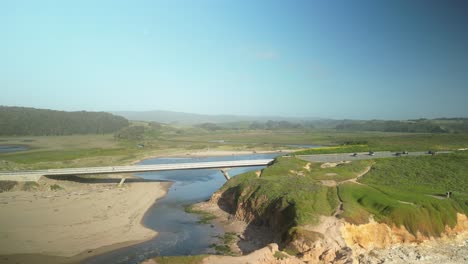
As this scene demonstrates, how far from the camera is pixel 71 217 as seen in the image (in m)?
36.5

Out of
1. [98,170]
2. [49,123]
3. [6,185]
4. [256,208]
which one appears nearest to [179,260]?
[256,208]

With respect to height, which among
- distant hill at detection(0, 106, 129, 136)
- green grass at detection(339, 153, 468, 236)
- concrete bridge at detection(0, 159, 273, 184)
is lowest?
concrete bridge at detection(0, 159, 273, 184)

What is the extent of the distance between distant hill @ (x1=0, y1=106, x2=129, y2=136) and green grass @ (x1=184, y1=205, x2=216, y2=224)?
12554 centimetres

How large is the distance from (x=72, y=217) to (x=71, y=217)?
0.11 m

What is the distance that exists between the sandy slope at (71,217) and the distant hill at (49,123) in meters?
105

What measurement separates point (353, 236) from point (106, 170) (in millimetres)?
41985

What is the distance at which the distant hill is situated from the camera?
136125mm

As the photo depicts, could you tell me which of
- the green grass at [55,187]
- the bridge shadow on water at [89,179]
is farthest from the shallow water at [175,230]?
the green grass at [55,187]

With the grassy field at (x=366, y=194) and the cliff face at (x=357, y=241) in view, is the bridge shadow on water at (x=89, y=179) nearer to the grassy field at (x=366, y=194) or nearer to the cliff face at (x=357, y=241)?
the grassy field at (x=366, y=194)

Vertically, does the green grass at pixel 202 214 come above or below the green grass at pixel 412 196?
below

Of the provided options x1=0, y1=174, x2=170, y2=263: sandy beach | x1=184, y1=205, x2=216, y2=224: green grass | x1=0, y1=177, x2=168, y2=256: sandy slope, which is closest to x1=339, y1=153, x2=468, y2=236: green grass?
x1=184, y1=205, x2=216, y2=224: green grass

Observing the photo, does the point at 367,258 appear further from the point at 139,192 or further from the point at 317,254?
the point at 139,192

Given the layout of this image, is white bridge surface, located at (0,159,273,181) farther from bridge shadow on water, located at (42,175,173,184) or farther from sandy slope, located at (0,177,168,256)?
sandy slope, located at (0,177,168,256)

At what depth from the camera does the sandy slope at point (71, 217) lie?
28.9 meters
